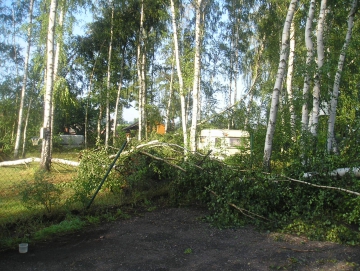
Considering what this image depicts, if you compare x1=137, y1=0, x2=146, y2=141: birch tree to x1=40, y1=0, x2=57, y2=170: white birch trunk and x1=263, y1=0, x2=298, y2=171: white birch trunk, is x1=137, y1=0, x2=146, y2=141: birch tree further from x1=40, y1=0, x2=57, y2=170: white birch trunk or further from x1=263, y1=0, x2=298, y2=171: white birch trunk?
x1=263, y1=0, x2=298, y2=171: white birch trunk

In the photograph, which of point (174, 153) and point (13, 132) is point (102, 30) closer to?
point (13, 132)

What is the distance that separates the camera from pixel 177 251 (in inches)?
165

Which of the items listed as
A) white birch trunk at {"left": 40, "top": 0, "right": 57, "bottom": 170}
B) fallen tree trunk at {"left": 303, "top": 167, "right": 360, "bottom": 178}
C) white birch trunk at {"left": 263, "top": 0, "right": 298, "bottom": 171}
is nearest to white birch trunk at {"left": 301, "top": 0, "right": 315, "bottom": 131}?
white birch trunk at {"left": 263, "top": 0, "right": 298, "bottom": 171}

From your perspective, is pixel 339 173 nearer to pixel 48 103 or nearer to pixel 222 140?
pixel 222 140

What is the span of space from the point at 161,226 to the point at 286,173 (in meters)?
2.47

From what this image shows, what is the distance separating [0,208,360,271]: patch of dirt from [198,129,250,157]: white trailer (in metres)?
2.80

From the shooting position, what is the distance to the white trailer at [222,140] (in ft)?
26.7

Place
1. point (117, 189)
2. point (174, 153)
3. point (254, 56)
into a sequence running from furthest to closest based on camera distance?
1. point (254, 56)
2. point (174, 153)
3. point (117, 189)

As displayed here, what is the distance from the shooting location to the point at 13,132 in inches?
699

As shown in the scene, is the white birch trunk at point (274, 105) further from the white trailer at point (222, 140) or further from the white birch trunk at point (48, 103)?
the white birch trunk at point (48, 103)

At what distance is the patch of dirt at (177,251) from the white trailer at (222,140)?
2.80 meters

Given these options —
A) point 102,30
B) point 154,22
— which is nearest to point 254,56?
Answer: point 154,22

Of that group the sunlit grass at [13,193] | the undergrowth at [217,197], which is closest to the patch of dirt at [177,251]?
the undergrowth at [217,197]

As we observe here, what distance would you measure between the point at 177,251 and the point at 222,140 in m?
6.48
